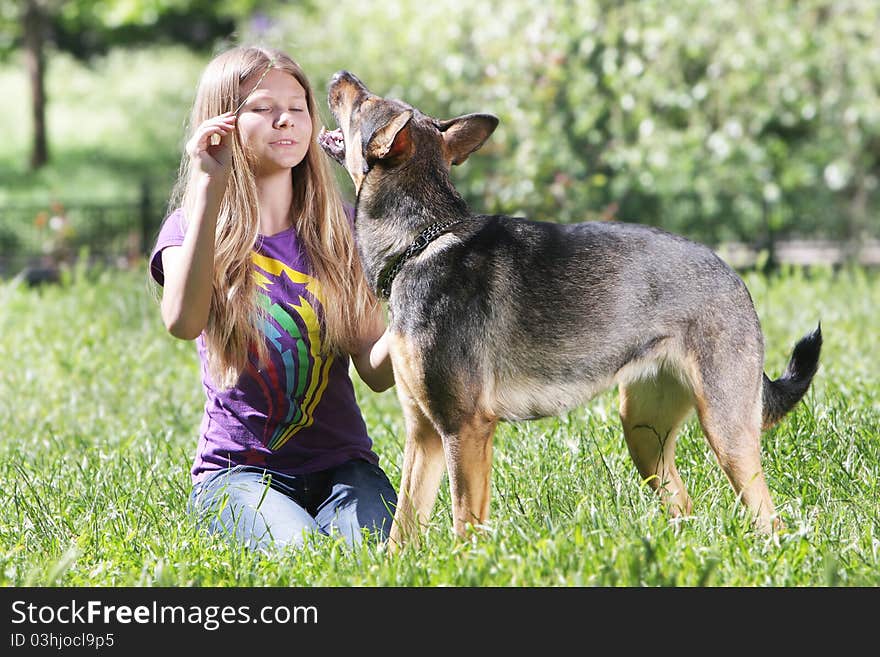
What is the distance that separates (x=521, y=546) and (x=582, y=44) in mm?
7972

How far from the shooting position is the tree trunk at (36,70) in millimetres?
20781

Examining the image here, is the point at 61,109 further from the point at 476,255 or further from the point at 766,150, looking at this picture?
the point at 476,255

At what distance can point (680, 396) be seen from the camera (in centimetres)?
374

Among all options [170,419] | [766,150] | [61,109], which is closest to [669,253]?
[170,419]

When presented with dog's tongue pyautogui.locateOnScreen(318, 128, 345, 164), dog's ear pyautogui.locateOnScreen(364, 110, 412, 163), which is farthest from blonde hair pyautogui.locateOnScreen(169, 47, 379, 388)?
dog's ear pyautogui.locateOnScreen(364, 110, 412, 163)

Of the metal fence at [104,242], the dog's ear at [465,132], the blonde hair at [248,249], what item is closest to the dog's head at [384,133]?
the dog's ear at [465,132]

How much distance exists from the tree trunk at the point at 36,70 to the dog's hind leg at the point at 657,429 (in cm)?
1950

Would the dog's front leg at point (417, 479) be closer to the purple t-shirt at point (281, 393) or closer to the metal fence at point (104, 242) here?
the purple t-shirt at point (281, 393)

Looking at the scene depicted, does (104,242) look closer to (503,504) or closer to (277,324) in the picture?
(277,324)

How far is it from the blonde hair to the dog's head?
47 cm

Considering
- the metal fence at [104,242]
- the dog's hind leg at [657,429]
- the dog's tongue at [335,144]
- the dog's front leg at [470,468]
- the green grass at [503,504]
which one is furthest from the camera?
the metal fence at [104,242]

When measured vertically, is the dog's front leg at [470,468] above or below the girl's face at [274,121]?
below

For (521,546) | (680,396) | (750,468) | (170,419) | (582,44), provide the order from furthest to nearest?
(582,44) < (170,419) < (680,396) < (750,468) < (521,546)

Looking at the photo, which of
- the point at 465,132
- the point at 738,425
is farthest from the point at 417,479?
the point at 465,132
